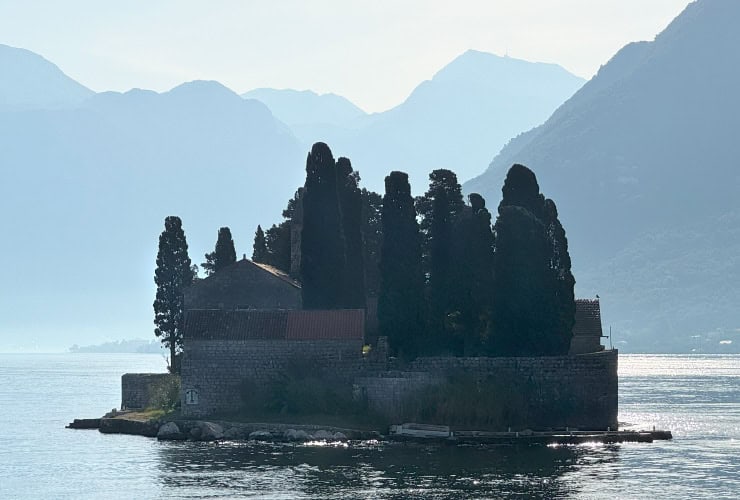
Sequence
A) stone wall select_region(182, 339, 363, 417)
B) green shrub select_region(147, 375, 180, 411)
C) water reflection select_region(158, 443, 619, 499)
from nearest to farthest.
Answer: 1. water reflection select_region(158, 443, 619, 499)
2. stone wall select_region(182, 339, 363, 417)
3. green shrub select_region(147, 375, 180, 411)

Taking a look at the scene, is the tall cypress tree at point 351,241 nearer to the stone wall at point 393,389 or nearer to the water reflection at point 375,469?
the stone wall at point 393,389

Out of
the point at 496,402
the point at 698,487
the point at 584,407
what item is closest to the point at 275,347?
the point at 496,402

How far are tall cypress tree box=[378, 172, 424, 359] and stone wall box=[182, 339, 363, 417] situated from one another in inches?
96.2

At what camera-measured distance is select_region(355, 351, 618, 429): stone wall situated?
72875 mm

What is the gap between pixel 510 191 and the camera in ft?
272

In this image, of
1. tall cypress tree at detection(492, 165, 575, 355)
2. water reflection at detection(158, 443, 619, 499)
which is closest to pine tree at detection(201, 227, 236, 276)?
tall cypress tree at detection(492, 165, 575, 355)

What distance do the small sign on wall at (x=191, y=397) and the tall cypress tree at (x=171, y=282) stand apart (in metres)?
14.0

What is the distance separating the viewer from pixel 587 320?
82.6 meters

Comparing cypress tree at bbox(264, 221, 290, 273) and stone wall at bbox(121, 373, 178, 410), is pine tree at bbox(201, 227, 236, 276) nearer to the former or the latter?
cypress tree at bbox(264, 221, 290, 273)

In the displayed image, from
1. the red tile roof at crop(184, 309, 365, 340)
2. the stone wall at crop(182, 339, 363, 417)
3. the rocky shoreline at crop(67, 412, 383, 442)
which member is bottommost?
the rocky shoreline at crop(67, 412, 383, 442)

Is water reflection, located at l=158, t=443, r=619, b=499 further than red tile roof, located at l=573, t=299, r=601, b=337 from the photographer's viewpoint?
No

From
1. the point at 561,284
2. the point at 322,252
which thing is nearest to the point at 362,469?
the point at 322,252

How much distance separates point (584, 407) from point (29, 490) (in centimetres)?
3085

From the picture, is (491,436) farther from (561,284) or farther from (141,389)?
(141,389)
